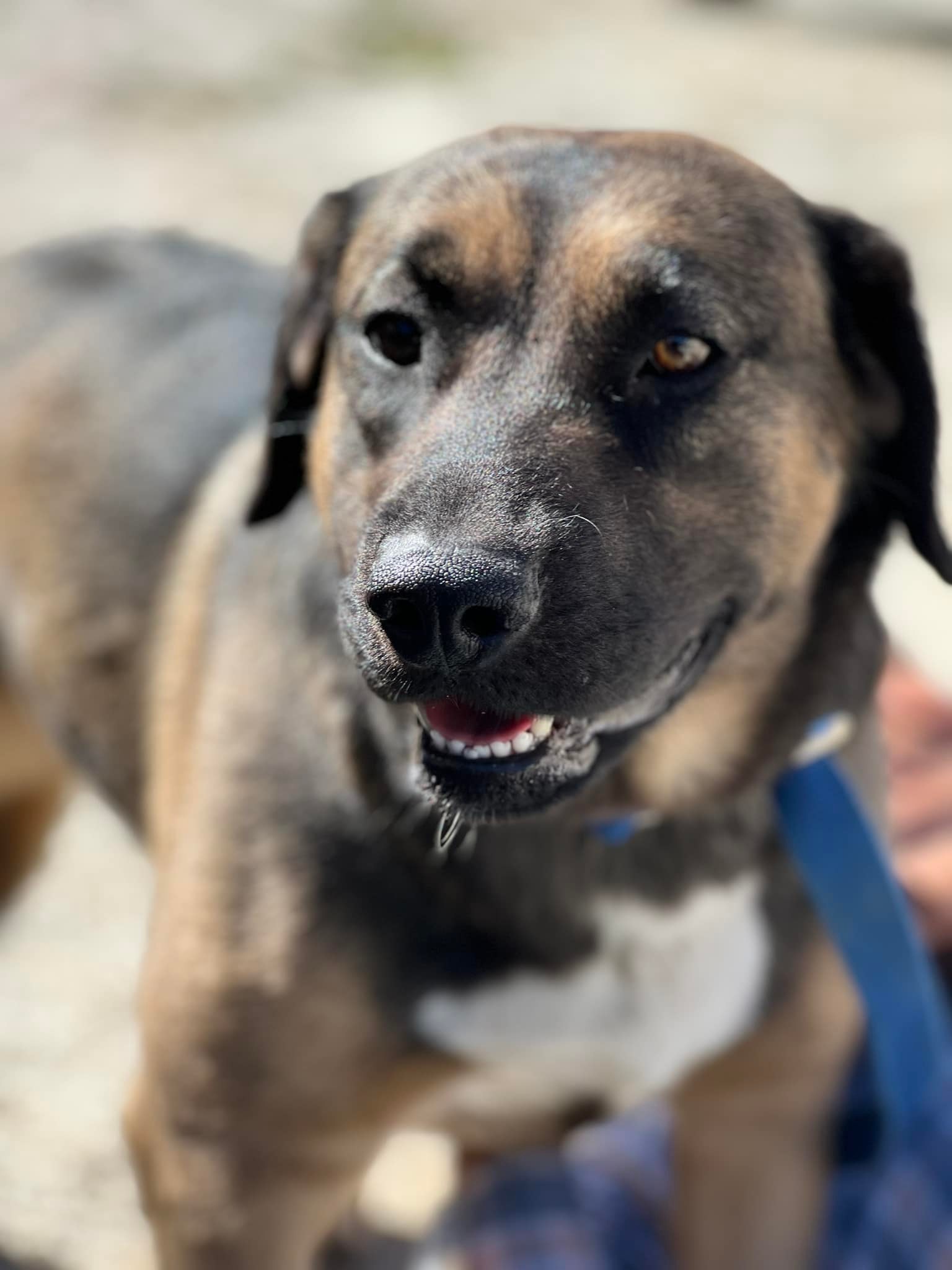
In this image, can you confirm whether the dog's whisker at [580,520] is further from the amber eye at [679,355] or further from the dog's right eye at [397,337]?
the dog's right eye at [397,337]

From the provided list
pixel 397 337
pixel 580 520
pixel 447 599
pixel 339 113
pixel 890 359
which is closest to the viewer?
pixel 447 599

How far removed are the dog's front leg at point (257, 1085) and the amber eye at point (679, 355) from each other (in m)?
0.96

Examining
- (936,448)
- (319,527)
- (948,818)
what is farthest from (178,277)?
(948,818)

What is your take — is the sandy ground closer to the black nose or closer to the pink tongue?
the pink tongue

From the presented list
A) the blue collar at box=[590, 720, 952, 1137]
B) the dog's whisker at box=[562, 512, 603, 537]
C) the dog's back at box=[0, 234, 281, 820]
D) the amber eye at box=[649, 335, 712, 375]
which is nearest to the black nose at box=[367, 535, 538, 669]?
the dog's whisker at box=[562, 512, 603, 537]

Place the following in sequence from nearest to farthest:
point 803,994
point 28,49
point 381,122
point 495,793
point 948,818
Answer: point 495,793 → point 803,994 → point 948,818 → point 381,122 → point 28,49

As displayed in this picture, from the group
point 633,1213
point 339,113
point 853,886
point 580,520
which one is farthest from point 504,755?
point 339,113

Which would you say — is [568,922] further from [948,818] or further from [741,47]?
[741,47]

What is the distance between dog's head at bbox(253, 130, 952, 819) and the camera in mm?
1830

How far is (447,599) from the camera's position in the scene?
1723 mm

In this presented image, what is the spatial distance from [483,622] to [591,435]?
35cm

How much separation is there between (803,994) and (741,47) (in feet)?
28.5

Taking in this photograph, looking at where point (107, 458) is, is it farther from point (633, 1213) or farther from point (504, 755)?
point (633, 1213)

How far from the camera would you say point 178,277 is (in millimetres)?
3354
